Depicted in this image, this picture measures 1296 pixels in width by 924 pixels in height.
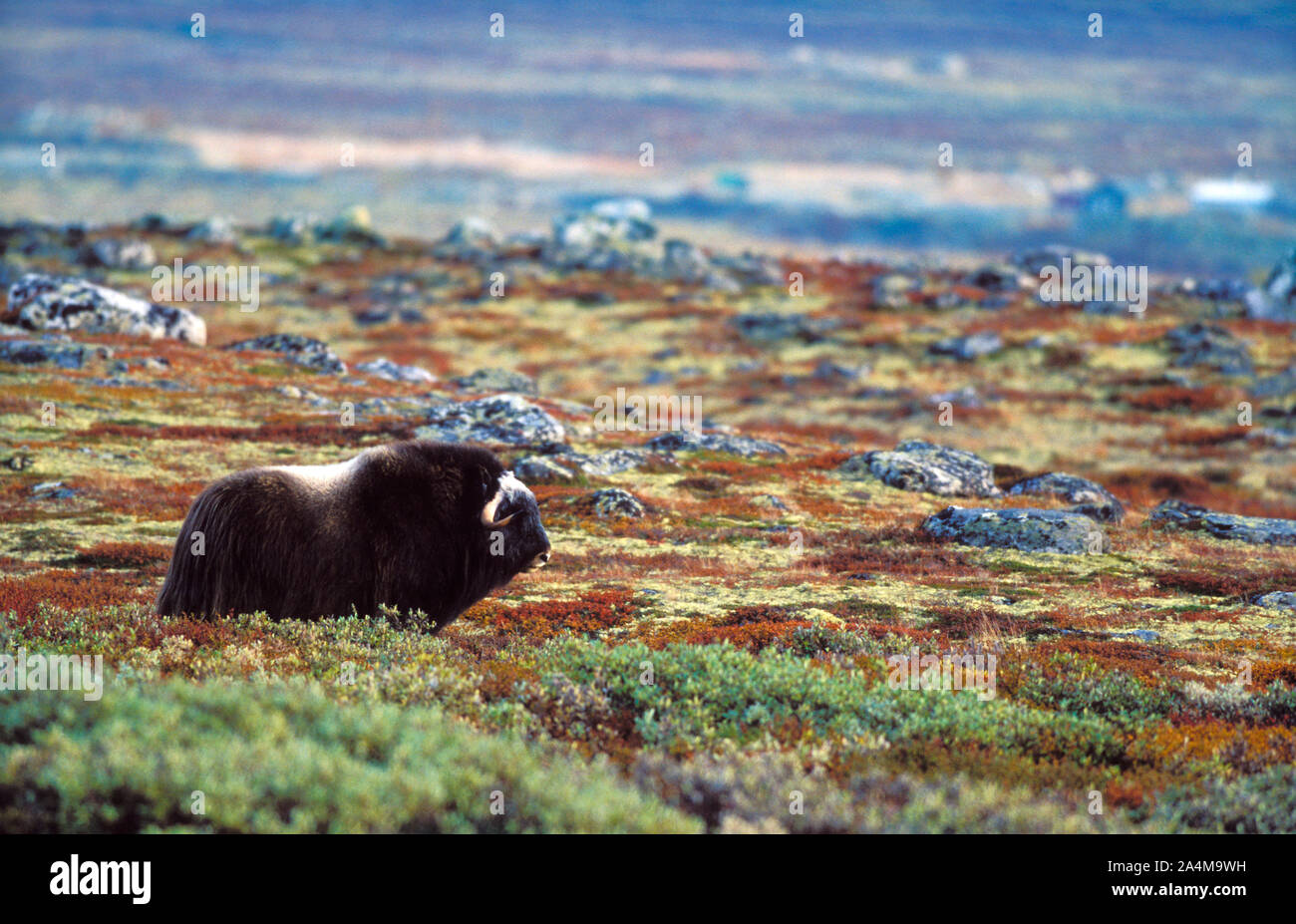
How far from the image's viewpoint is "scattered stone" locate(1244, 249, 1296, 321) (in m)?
75.2

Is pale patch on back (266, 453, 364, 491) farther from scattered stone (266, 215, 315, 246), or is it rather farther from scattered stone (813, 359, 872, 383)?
scattered stone (266, 215, 315, 246)

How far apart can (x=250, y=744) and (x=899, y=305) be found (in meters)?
72.0

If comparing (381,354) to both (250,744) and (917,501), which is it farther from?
(250,744)

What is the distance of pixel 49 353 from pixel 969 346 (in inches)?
1801

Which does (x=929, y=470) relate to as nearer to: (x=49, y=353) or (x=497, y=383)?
(x=497, y=383)

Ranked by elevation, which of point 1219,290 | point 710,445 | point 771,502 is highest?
point 1219,290

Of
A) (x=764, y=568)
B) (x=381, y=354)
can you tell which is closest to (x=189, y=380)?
(x=381, y=354)

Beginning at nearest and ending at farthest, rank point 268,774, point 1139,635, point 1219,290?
1. point 268,774
2. point 1139,635
3. point 1219,290

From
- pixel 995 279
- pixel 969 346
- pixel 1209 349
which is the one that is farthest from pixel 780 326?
pixel 995 279

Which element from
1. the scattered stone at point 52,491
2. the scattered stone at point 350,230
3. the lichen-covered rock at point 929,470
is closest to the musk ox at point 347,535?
the scattered stone at point 52,491

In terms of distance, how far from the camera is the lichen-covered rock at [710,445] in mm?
30578

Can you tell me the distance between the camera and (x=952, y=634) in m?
14.5

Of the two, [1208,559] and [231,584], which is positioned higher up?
[231,584]

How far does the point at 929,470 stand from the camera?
27.8 meters
